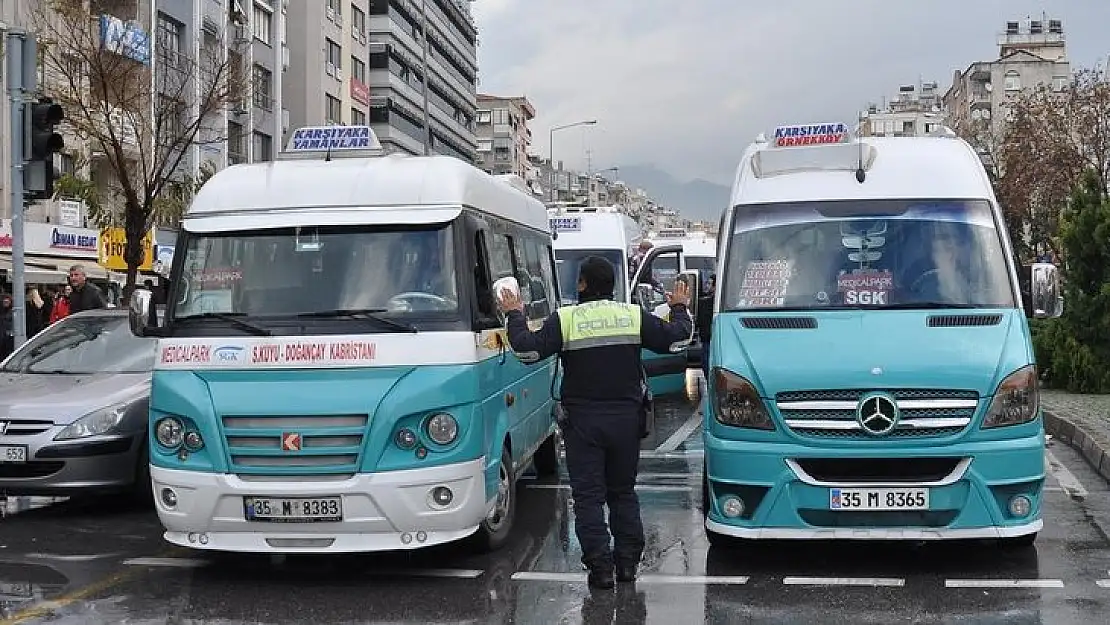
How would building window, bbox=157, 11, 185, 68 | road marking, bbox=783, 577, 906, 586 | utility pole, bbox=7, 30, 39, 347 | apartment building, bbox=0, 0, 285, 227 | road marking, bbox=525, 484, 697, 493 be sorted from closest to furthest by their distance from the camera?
road marking, bbox=783, 577, 906, 586 < road marking, bbox=525, 484, 697, 493 < utility pole, bbox=7, 30, 39, 347 < apartment building, bbox=0, 0, 285, 227 < building window, bbox=157, 11, 185, 68

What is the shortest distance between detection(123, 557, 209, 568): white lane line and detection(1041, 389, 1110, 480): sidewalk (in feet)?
24.1

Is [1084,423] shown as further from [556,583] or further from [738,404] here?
[556,583]

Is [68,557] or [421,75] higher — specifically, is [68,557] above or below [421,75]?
below

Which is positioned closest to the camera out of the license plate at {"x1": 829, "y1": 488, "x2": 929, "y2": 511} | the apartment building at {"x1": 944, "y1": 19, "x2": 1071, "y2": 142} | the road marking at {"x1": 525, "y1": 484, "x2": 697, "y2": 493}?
the license plate at {"x1": 829, "y1": 488, "x2": 929, "y2": 511}

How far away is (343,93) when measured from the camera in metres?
66.7

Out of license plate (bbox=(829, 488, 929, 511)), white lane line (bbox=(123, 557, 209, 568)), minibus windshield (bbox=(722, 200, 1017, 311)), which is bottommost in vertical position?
white lane line (bbox=(123, 557, 209, 568))

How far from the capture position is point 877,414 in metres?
7.13

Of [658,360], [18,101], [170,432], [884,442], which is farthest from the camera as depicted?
[658,360]

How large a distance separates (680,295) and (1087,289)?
1124 cm

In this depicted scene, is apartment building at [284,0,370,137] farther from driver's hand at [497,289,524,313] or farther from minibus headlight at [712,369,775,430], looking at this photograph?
minibus headlight at [712,369,775,430]

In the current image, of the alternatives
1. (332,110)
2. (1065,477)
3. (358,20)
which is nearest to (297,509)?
(1065,477)

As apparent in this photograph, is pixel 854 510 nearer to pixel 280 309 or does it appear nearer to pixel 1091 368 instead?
pixel 280 309

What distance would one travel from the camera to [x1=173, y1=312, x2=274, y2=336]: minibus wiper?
296 inches

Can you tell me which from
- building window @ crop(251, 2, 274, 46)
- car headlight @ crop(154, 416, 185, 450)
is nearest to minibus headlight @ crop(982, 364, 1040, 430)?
car headlight @ crop(154, 416, 185, 450)
